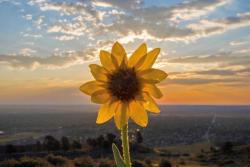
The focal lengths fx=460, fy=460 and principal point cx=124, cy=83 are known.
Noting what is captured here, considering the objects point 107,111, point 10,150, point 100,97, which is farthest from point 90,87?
point 10,150

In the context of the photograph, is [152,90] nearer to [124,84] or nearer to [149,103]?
[149,103]

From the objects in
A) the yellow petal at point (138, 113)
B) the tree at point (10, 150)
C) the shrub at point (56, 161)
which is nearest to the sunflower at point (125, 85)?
the yellow petal at point (138, 113)

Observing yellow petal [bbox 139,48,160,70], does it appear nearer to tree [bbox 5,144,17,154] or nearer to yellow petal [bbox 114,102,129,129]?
yellow petal [bbox 114,102,129,129]

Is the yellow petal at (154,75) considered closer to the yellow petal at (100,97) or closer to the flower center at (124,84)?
the flower center at (124,84)

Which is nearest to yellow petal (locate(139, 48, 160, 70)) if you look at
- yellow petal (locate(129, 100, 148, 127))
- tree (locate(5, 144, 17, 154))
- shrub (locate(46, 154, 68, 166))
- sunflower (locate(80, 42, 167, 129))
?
sunflower (locate(80, 42, 167, 129))

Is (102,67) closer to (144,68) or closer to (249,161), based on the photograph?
(144,68)

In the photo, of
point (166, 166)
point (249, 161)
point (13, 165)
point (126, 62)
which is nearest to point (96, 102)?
point (126, 62)
